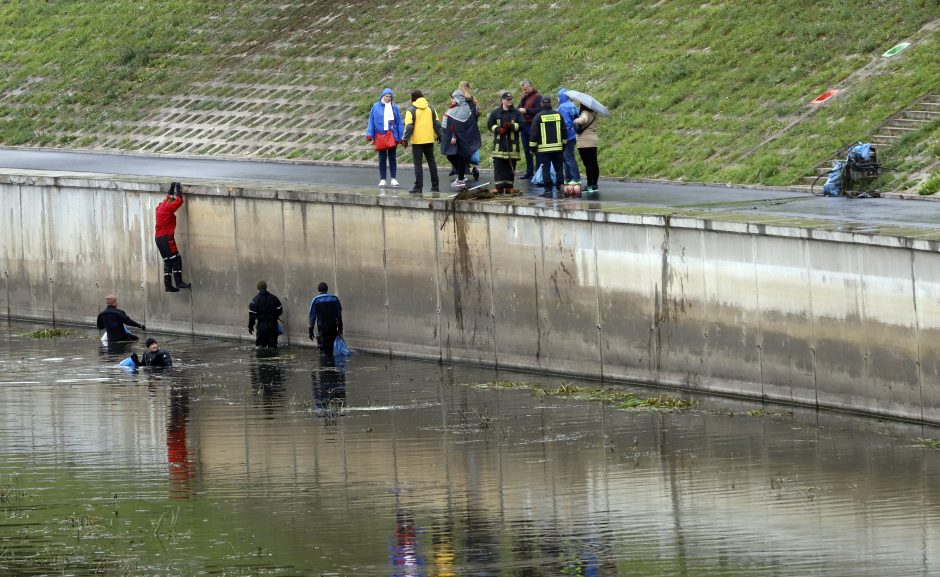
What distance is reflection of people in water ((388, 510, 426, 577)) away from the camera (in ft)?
65.8

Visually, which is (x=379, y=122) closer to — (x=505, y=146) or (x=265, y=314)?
(x=505, y=146)

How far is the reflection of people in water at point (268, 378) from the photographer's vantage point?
3148cm

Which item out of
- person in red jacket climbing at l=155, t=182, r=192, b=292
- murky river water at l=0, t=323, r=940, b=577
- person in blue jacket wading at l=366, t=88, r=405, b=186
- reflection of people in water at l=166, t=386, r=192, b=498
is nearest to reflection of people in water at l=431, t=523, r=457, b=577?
murky river water at l=0, t=323, r=940, b=577

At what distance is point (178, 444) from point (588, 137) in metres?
9.72

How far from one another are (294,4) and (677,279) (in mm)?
29638

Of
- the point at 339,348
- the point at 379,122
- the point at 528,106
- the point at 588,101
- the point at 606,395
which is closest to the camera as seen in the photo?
the point at 606,395

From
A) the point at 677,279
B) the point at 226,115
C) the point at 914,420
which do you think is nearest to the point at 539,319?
the point at 677,279

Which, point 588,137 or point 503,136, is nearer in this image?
point 503,136

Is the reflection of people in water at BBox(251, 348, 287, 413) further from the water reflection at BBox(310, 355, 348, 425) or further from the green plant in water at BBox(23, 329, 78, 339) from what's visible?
the green plant in water at BBox(23, 329, 78, 339)

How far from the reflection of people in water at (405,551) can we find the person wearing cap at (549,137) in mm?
11454

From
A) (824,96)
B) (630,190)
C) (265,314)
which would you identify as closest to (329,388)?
(265,314)

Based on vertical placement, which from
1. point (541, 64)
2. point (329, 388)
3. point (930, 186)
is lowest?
point (329, 388)

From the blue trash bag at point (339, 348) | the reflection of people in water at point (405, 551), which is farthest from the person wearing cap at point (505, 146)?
the reflection of people in water at point (405, 551)

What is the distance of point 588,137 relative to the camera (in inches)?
1325
